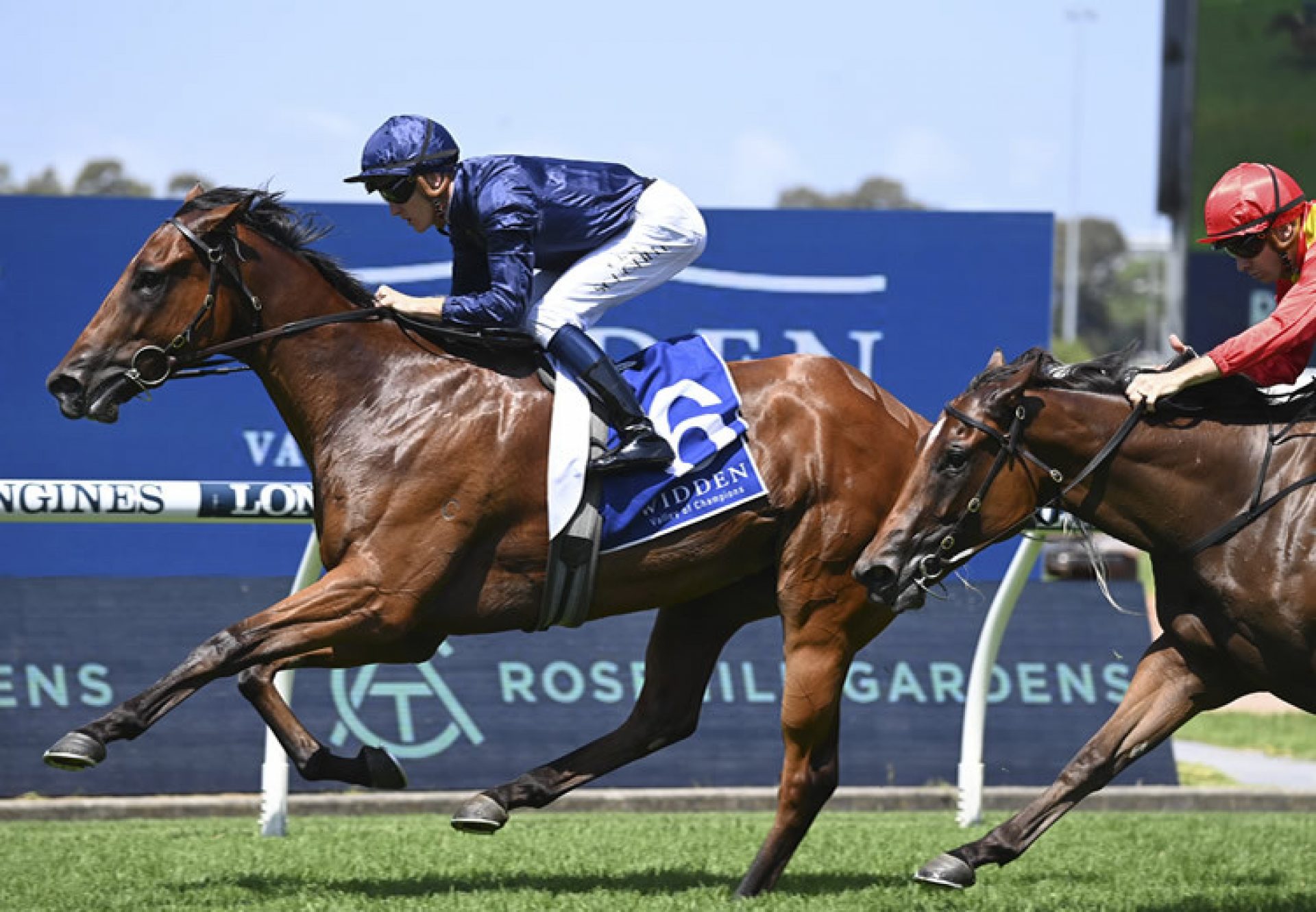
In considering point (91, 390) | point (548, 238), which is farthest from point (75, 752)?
point (548, 238)

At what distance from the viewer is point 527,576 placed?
519cm

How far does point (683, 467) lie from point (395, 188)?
1177 millimetres

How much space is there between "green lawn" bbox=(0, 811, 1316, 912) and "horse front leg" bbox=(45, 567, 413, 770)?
542mm

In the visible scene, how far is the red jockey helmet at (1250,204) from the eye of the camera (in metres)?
4.75

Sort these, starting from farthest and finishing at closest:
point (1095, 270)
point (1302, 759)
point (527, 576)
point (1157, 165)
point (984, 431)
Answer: point (1095, 270), point (1157, 165), point (1302, 759), point (527, 576), point (984, 431)

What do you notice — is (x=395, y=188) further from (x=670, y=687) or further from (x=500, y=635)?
(x=500, y=635)

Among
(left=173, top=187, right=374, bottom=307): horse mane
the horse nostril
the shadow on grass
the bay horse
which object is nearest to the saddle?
the bay horse

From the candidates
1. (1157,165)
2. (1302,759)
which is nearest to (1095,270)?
(1157,165)

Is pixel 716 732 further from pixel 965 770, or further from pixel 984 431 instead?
pixel 984 431

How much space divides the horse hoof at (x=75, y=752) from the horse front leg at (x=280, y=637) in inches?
1.1

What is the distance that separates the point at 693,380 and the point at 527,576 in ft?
2.49

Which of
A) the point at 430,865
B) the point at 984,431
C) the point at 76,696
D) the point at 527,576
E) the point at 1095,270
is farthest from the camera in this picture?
the point at 1095,270

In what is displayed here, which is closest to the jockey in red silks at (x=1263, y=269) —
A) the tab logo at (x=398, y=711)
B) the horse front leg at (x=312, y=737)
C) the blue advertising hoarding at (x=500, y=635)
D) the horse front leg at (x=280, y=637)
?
the horse front leg at (x=280, y=637)

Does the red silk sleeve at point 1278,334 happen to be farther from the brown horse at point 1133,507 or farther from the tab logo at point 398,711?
the tab logo at point 398,711
